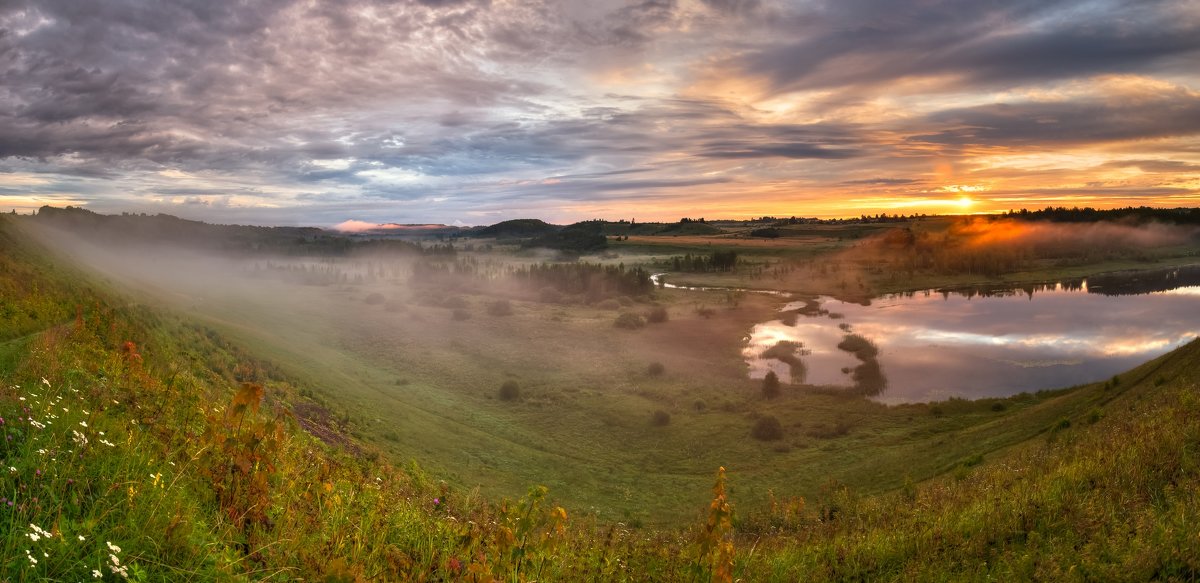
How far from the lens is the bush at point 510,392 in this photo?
148 feet

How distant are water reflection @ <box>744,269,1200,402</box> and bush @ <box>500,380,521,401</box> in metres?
25.9

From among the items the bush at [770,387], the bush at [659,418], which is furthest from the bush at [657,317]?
the bush at [659,418]

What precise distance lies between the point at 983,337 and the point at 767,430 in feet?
178

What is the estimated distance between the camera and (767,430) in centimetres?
3753

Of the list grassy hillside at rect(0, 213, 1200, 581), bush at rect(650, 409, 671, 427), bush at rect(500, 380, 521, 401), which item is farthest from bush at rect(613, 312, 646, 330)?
grassy hillside at rect(0, 213, 1200, 581)

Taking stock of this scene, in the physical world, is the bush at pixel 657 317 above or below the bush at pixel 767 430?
above

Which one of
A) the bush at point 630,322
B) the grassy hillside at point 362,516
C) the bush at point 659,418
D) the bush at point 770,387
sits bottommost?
the bush at point 659,418

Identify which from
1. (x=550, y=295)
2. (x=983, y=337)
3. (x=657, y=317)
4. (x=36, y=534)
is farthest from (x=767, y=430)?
(x=550, y=295)

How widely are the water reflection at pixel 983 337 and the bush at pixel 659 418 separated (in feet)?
63.9

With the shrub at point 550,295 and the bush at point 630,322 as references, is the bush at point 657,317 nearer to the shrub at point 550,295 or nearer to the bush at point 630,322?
the bush at point 630,322

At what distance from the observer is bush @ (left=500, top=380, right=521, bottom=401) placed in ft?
148

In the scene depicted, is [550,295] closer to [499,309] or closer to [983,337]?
[499,309]

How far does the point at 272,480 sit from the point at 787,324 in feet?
295

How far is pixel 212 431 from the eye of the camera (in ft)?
18.5
